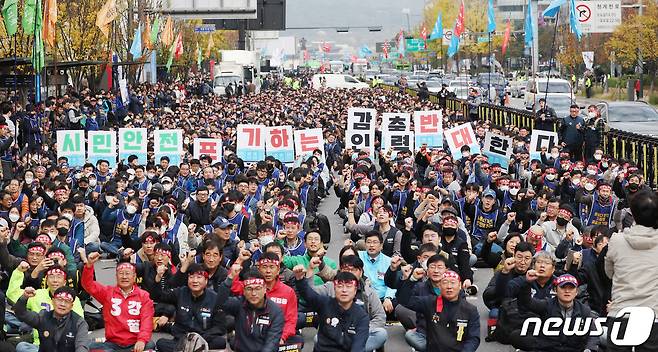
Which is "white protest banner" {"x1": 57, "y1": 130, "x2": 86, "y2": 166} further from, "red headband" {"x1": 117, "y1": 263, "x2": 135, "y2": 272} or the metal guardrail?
"red headband" {"x1": 117, "y1": 263, "x2": 135, "y2": 272}

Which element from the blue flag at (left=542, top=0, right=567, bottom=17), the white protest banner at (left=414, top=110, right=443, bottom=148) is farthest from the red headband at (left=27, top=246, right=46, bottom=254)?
the blue flag at (left=542, top=0, right=567, bottom=17)

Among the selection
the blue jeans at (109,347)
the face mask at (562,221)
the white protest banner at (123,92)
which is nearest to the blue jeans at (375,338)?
the blue jeans at (109,347)

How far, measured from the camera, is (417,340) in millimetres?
10914

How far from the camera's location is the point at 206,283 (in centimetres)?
1074

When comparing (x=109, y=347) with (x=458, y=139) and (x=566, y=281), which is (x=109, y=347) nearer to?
(x=566, y=281)

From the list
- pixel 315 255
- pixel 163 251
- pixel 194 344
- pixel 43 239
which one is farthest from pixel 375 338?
pixel 43 239

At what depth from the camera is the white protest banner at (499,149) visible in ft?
75.5

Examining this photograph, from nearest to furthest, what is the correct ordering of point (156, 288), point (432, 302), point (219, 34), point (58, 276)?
point (432, 302) < point (58, 276) < point (156, 288) < point (219, 34)

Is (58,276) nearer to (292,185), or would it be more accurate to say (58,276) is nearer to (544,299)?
(544,299)

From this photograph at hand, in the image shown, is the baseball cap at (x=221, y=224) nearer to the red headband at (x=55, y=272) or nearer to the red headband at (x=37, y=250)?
the red headband at (x=37, y=250)

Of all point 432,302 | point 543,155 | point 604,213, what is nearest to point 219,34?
point 543,155

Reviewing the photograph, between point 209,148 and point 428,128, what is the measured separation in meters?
4.87

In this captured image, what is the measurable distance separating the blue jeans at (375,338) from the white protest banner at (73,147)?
14.1 meters

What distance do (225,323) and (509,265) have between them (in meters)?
2.57
